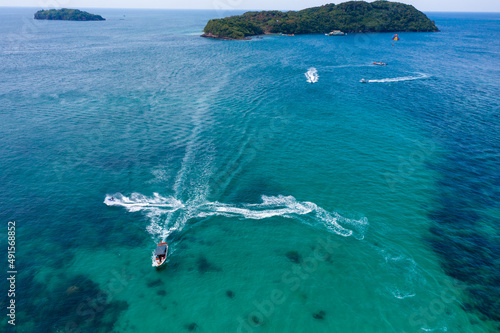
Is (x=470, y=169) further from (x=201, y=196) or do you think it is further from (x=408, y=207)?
(x=201, y=196)

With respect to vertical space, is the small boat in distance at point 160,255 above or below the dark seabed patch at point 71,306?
above

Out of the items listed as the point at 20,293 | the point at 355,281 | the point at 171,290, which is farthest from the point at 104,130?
the point at 355,281

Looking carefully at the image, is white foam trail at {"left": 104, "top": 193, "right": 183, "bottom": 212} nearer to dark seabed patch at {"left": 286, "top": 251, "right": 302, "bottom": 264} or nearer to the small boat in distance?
the small boat in distance

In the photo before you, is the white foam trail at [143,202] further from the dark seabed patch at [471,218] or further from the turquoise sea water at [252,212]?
the dark seabed patch at [471,218]

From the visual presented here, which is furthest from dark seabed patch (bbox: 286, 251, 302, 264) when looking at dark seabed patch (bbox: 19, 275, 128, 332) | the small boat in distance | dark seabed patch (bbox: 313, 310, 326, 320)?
dark seabed patch (bbox: 19, 275, 128, 332)

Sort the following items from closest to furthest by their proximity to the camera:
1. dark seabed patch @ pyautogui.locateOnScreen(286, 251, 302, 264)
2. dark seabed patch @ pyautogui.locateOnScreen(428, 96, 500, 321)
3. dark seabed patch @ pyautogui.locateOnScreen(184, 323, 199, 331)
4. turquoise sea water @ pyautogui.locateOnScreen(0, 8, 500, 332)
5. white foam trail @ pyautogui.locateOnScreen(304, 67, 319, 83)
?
dark seabed patch @ pyautogui.locateOnScreen(184, 323, 199, 331)
turquoise sea water @ pyautogui.locateOnScreen(0, 8, 500, 332)
dark seabed patch @ pyautogui.locateOnScreen(428, 96, 500, 321)
dark seabed patch @ pyautogui.locateOnScreen(286, 251, 302, 264)
white foam trail @ pyautogui.locateOnScreen(304, 67, 319, 83)

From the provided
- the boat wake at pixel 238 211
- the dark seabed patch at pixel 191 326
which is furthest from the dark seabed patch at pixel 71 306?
the boat wake at pixel 238 211

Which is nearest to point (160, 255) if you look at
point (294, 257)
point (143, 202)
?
point (143, 202)
